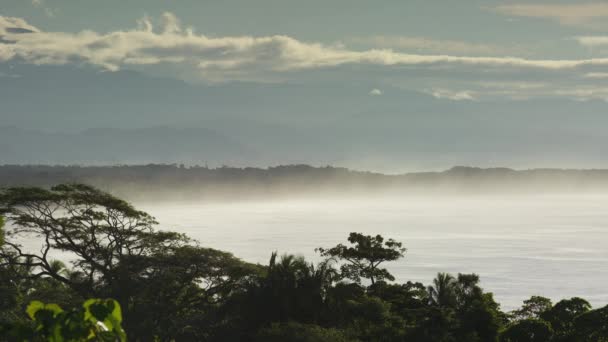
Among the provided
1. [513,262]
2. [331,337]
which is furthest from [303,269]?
[513,262]

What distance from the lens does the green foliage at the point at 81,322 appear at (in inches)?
213

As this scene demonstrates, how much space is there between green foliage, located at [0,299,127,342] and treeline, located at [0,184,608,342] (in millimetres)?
25439

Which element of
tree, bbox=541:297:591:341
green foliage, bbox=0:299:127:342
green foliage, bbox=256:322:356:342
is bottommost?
green foliage, bbox=256:322:356:342

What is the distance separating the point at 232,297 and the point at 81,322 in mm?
32184

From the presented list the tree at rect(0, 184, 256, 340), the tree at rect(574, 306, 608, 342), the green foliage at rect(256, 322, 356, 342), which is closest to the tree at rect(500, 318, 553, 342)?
the tree at rect(574, 306, 608, 342)

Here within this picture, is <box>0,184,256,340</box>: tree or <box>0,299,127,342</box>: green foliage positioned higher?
<box>0,299,127,342</box>: green foliage

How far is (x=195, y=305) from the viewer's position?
4056 centimetres

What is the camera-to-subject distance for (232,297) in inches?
1467

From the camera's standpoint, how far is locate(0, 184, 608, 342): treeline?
117ft

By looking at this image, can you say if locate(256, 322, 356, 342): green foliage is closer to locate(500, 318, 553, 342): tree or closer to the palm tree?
locate(500, 318, 553, 342): tree

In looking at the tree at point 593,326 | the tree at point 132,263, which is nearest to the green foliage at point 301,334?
the tree at point 132,263

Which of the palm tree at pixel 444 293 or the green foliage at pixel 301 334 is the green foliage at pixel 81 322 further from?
the palm tree at pixel 444 293

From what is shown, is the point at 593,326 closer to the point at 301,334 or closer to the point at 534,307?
the point at 301,334

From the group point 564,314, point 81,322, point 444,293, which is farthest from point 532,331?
point 81,322
